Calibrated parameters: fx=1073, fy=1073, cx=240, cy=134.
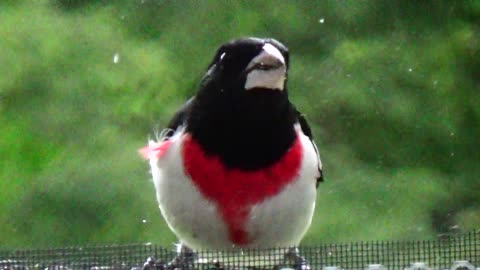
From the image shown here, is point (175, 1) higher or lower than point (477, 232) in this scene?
higher

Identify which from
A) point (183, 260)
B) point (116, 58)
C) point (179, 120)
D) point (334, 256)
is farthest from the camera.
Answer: point (116, 58)

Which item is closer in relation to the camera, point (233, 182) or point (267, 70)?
point (267, 70)

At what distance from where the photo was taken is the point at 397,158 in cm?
328

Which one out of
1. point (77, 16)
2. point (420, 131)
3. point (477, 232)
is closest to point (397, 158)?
point (420, 131)

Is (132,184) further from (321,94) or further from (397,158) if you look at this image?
(397,158)

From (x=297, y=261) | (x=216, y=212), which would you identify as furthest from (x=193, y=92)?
(x=297, y=261)

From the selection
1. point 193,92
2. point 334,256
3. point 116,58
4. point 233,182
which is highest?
point 116,58

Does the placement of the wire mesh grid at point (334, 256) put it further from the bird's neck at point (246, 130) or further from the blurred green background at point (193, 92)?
the blurred green background at point (193, 92)

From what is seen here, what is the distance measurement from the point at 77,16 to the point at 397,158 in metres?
1.06

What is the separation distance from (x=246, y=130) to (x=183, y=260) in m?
0.17

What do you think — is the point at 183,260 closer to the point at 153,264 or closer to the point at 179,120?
the point at 153,264

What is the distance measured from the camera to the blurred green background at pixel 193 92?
Result: 3.03m

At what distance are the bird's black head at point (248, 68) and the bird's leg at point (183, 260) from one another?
0.20 meters

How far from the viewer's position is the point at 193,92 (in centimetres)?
302
